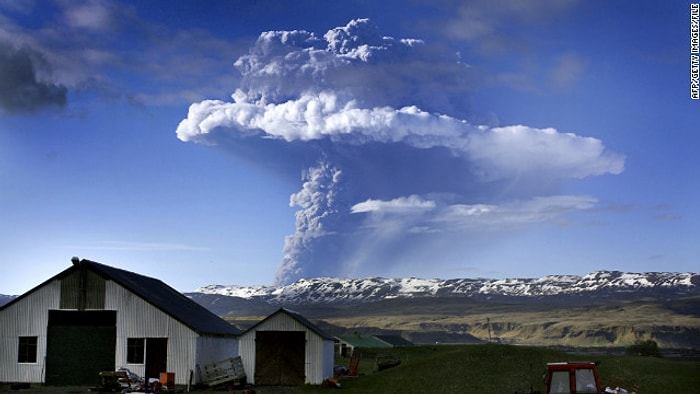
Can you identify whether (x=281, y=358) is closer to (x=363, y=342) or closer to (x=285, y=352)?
(x=285, y=352)

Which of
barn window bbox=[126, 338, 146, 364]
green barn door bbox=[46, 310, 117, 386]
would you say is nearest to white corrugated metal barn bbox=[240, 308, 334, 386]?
barn window bbox=[126, 338, 146, 364]

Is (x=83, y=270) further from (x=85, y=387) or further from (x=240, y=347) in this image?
(x=240, y=347)

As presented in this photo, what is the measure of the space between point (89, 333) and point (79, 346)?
1.08 m

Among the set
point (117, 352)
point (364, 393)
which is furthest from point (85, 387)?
point (364, 393)

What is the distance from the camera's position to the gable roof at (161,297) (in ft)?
167

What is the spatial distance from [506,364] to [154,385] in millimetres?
26168

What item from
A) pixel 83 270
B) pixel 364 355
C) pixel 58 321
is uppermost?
pixel 83 270

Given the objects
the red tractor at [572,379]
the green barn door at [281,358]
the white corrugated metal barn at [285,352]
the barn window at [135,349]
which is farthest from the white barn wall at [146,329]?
the red tractor at [572,379]

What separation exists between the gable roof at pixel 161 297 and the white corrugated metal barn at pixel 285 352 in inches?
144

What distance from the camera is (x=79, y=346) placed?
50938mm

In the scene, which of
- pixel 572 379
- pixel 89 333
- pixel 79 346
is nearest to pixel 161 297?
pixel 89 333

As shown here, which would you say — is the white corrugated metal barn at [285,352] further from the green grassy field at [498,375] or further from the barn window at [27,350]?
the barn window at [27,350]

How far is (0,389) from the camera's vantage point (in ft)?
154

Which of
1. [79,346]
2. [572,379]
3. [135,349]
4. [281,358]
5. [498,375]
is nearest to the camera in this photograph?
[572,379]
